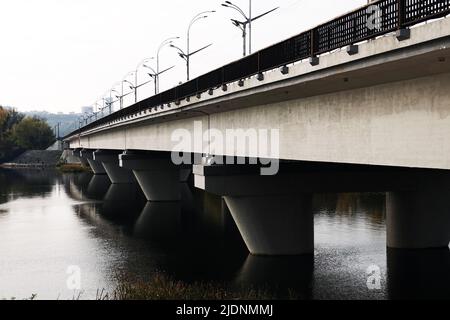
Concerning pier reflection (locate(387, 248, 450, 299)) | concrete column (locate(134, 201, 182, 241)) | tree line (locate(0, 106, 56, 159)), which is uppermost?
tree line (locate(0, 106, 56, 159))

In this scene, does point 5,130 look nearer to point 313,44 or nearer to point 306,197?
point 306,197

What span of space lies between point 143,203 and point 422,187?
3513 centimetres

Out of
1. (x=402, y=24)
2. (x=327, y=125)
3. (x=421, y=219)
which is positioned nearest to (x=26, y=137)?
(x=421, y=219)

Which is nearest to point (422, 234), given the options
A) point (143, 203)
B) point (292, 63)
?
point (292, 63)

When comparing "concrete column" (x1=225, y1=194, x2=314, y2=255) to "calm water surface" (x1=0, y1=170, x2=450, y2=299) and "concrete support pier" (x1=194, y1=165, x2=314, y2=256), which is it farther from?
"calm water surface" (x1=0, y1=170, x2=450, y2=299)

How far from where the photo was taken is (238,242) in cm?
3759

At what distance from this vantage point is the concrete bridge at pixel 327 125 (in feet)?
47.1

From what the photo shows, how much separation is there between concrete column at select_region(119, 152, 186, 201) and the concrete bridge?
43.1 feet

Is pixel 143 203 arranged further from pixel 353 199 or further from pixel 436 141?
pixel 436 141

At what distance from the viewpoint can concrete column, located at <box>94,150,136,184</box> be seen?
292 ft

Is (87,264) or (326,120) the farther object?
(87,264)

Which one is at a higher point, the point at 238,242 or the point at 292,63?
the point at 292,63

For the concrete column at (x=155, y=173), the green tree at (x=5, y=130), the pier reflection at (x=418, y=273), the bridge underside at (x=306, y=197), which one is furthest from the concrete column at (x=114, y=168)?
the green tree at (x=5, y=130)
